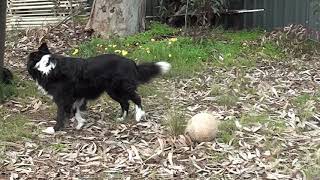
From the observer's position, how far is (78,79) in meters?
6.38

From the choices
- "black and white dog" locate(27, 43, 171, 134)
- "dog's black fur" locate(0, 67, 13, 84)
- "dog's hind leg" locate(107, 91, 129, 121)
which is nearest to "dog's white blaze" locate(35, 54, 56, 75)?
"black and white dog" locate(27, 43, 171, 134)

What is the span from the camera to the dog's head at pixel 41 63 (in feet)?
20.7

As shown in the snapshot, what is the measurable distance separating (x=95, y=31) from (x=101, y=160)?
6.23 metres

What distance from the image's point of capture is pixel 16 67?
955 centimetres

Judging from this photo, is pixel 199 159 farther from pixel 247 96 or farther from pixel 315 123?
pixel 247 96

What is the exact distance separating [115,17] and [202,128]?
5.87 metres

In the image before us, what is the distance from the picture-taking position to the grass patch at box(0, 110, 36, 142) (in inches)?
236

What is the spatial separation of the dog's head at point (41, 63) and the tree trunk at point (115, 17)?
4747 millimetres

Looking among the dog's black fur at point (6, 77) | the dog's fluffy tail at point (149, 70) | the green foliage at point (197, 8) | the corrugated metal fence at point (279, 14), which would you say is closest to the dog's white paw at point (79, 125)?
the dog's fluffy tail at point (149, 70)

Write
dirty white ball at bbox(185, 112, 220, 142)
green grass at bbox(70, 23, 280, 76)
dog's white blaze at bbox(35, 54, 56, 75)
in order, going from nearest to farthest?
1. dirty white ball at bbox(185, 112, 220, 142)
2. dog's white blaze at bbox(35, 54, 56, 75)
3. green grass at bbox(70, 23, 280, 76)

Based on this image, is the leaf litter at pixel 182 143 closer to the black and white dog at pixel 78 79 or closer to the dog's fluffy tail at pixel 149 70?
the black and white dog at pixel 78 79

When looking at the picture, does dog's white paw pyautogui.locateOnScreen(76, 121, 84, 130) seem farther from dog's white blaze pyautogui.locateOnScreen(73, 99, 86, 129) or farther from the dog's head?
the dog's head

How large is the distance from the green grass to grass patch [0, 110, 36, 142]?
2939mm

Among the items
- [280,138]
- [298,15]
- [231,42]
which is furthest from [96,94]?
[298,15]
